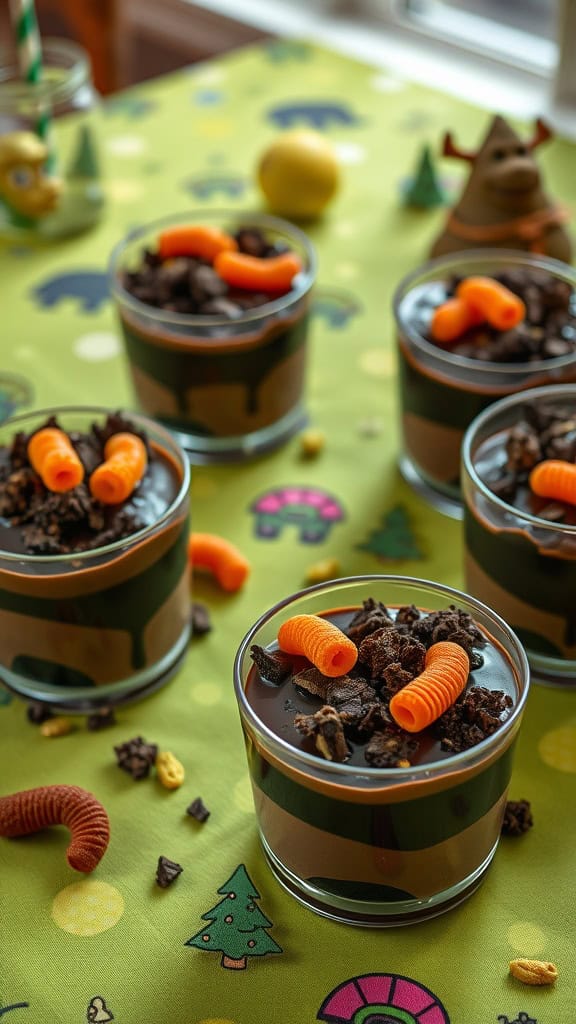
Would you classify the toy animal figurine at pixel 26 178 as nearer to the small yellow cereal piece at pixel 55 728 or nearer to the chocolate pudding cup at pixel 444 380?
the chocolate pudding cup at pixel 444 380

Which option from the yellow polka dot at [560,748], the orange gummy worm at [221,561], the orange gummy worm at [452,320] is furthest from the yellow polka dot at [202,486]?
the yellow polka dot at [560,748]

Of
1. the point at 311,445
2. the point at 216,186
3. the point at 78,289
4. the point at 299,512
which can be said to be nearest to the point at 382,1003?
the point at 299,512

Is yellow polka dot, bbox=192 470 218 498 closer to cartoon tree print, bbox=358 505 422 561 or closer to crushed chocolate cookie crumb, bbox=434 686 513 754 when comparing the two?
cartoon tree print, bbox=358 505 422 561

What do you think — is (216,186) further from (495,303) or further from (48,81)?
(495,303)

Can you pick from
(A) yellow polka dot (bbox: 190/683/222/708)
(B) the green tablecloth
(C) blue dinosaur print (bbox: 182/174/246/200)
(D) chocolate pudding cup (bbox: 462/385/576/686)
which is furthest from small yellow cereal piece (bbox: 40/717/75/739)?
(C) blue dinosaur print (bbox: 182/174/246/200)

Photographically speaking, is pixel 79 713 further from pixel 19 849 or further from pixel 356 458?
pixel 356 458

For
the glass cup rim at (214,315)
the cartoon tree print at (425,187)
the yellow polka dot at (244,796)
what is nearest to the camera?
the yellow polka dot at (244,796)
